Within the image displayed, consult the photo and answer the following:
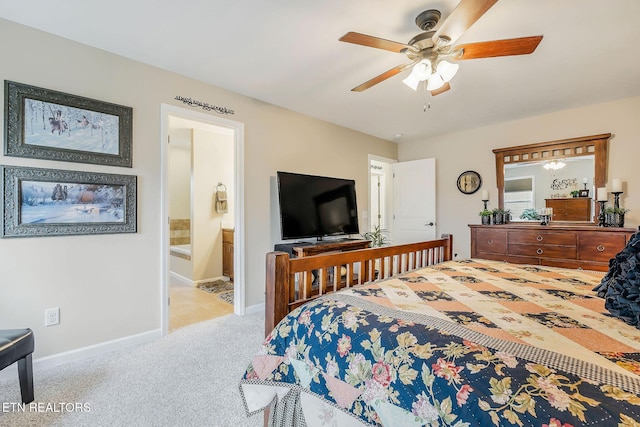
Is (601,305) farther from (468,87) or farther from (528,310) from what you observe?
(468,87)

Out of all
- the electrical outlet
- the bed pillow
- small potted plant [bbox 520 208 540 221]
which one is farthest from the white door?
the electrical outlet

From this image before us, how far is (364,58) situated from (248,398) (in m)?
2.51

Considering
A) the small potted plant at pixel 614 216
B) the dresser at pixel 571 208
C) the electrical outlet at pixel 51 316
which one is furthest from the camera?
the dresser at pixel 571 208

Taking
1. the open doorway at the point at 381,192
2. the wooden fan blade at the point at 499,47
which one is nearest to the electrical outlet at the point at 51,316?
the wooden fan blade at the point at 499,47

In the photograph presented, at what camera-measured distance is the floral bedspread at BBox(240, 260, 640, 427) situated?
2.34ft

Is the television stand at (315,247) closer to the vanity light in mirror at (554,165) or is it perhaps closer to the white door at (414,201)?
the white door at (414,201)

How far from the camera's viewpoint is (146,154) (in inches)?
101

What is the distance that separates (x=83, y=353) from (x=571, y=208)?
17.6ft

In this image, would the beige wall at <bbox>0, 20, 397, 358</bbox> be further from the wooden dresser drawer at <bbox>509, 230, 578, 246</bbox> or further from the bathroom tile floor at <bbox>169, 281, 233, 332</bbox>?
the wooden dresser drawer at <bbox>509, 230, 578, 246</bbox>

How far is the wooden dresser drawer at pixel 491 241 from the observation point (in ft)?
12.3

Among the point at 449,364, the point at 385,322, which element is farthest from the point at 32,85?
the point at 449,364

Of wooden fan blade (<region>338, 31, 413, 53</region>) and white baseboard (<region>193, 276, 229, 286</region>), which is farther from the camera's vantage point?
white baseboard (<region>193, 276, 229, 286</region>)

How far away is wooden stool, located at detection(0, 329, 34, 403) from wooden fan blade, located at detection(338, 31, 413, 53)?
8.36 ft

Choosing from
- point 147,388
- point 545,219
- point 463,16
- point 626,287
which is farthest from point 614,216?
point 147,388
